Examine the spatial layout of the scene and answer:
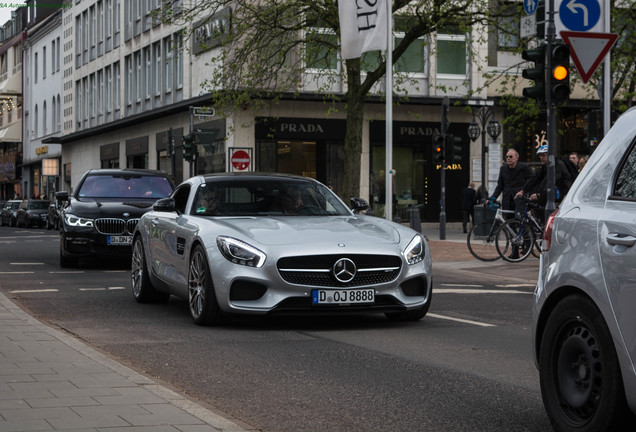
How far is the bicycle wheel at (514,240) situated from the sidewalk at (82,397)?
39.0 ft

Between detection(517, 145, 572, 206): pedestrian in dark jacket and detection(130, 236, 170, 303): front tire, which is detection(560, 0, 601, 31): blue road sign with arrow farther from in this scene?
detection(130, 236, 170, 303): front tire

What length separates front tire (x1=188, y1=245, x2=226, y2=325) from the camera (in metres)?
9.88

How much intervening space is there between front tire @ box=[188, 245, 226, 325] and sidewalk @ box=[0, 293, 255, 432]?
1695 mm

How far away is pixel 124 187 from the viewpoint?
19.6 m

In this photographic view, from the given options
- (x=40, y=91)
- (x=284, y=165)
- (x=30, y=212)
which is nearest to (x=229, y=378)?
(x=284, y=165)

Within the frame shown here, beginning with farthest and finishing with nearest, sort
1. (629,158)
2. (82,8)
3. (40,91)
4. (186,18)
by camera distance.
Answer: (40,91) < (82,8) < (186,18) < (629,158)

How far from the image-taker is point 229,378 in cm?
732

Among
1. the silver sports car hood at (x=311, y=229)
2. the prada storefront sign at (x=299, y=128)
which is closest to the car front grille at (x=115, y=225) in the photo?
the silver sports car hood at (x=311, y=229)

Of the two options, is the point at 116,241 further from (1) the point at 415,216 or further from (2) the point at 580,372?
(2) the point at 580,372

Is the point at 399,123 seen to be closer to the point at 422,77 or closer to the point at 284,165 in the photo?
the point at 422,77

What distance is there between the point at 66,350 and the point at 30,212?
157ft

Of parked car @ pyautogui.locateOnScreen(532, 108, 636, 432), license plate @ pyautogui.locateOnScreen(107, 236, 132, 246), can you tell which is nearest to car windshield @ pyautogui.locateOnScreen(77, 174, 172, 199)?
license plate @ pyautogui.locateOnScreen(107, 236, 132, 246)

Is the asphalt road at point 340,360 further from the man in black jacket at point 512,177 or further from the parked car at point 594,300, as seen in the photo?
the man in black jacket at point 512,177

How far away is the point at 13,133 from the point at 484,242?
70.5 m
